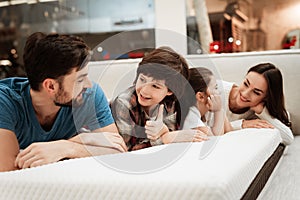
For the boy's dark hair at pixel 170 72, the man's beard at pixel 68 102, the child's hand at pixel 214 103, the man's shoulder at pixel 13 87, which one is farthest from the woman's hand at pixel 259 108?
the man's shoulder at pixel 13 87

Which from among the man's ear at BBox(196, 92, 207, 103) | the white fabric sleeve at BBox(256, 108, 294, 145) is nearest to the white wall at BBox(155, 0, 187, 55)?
the white fabric sleeve at BBox(256, 108, 294, 145)

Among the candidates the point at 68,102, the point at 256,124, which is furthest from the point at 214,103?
the point at 68,102

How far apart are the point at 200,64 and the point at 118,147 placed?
3.06 ft

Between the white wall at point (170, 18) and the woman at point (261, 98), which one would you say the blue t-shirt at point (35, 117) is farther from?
the white wall at point (170, 18)

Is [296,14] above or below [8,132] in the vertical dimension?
above

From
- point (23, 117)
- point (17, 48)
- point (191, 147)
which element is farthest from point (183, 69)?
point (17, 48)

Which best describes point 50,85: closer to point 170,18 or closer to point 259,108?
point 259,108

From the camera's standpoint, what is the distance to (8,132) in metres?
1.02

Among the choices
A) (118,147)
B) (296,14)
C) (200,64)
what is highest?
(296,14)

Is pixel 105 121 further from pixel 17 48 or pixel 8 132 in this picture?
pixel 17 48

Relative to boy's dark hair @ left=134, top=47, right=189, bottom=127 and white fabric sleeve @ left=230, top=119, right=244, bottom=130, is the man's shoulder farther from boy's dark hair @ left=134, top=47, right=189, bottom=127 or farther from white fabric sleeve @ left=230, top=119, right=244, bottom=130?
white fabric sleeve @ left=230, top=119, right=244, bottom=130

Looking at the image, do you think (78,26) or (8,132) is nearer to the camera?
(8,132)

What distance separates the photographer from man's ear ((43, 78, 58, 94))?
3.67 feet

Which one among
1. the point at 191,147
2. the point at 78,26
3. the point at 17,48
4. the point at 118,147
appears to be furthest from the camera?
the point at 17,48
